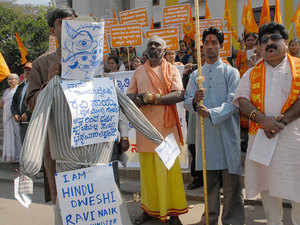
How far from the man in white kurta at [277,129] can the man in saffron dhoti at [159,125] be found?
2.99ft

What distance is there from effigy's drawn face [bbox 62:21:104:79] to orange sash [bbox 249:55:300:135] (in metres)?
1.43

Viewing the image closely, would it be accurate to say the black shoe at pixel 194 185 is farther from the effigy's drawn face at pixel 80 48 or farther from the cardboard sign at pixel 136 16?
the cardboard sign at pixel 136 16

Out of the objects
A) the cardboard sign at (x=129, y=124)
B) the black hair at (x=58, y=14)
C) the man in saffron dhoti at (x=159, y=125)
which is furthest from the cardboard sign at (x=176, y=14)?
the black hair at (x=58, y=14)

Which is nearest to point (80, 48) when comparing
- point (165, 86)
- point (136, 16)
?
point (165, 86)

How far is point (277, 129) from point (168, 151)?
918 mm

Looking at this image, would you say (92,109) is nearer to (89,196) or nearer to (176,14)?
(89,196)

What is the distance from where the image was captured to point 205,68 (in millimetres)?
3465

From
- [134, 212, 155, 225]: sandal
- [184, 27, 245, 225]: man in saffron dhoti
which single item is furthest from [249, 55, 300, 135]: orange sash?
[134, 212, 155, 225]: sandal

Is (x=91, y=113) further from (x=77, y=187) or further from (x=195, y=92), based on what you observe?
(x=195, y=92)

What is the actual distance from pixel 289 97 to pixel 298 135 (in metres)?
0.32

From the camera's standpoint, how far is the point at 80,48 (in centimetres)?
237

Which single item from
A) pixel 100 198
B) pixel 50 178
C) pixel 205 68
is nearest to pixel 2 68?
pixel 50 178

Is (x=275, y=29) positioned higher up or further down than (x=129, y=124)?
higher up

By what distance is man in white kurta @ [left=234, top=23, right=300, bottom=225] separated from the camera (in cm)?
268
